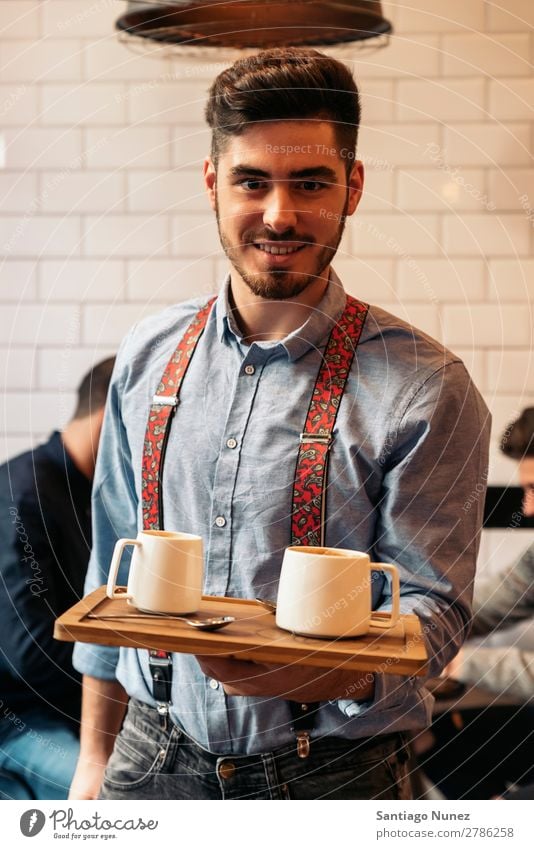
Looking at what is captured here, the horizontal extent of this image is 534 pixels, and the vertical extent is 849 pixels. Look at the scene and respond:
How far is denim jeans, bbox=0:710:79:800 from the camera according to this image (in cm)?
101

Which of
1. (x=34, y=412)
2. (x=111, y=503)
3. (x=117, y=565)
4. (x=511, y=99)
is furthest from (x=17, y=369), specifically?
(x=511, y=99)

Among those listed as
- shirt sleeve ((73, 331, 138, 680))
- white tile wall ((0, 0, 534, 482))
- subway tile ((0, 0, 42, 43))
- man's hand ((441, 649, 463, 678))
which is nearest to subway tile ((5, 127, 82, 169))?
white tile wall ((0, 0, 534, 482))

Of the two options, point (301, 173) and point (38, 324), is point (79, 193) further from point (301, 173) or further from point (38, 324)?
point (301, 173)

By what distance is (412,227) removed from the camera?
3.68 feet

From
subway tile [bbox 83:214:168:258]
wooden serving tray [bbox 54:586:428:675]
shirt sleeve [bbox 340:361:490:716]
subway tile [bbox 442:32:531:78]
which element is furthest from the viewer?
subway tile [bbox 83:214:168:258]

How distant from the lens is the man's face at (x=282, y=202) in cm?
75

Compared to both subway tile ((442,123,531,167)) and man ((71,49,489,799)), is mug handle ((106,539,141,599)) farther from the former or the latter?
subway tile ((442,123,531,167))

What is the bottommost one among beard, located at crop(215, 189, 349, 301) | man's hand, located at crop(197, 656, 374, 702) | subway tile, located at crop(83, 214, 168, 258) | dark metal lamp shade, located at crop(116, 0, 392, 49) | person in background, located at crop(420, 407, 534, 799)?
person in background, located at crop(420, 407, 534, 799)

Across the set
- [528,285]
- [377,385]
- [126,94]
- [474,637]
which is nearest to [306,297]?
[377,385]

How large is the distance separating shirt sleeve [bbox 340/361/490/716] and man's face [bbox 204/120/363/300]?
141mm

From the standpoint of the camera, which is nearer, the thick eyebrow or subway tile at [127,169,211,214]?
the thick eyebrow

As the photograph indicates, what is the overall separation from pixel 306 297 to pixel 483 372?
0.41 metres

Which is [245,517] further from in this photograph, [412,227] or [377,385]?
[412,227]

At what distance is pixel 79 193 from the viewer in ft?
3.70
